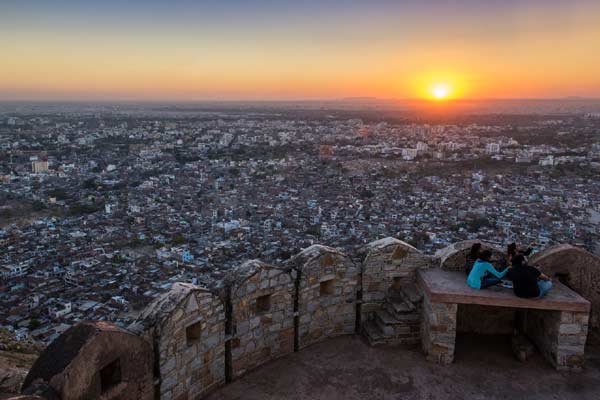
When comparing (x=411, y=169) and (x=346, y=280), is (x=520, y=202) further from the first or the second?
(x=346, y=280)

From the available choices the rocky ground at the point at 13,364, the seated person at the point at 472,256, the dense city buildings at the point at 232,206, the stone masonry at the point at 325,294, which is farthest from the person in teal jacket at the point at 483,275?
the rocky ground at the point at 13,364

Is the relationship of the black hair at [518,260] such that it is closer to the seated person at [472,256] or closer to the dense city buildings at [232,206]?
the seated person at [472,256]

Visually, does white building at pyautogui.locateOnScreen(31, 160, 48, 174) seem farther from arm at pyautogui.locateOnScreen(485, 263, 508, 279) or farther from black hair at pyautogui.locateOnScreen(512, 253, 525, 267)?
black hair at pyautogui.locateOnScreen(512, 253, 525, 267)

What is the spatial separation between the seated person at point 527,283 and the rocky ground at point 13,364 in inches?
191

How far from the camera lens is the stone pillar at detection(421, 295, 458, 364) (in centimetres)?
559

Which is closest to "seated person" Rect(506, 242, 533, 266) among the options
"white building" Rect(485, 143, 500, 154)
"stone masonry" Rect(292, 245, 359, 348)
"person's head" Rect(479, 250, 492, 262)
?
"person's head" Rect(479, 250, 492, 262)

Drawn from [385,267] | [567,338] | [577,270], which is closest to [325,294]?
[385,267]

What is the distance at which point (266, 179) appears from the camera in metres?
45.4

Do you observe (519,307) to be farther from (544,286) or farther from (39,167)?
(39,167)

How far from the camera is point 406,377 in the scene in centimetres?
538

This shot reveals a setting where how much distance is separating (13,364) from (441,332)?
618 centimetres

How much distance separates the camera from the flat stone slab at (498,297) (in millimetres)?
5320

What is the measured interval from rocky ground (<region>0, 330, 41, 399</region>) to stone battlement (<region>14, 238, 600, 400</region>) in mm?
570

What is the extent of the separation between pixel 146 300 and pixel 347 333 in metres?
12.1
